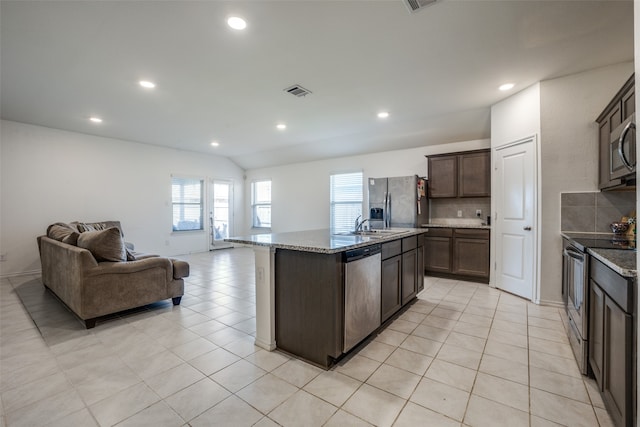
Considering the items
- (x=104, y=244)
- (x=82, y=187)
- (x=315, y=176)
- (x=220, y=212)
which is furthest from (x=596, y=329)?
(x=220, y=212)

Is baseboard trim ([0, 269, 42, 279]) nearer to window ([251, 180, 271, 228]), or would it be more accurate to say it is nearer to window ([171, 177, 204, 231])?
window ([171, 177, 204, 231])

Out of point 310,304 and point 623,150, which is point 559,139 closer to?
point 623,150

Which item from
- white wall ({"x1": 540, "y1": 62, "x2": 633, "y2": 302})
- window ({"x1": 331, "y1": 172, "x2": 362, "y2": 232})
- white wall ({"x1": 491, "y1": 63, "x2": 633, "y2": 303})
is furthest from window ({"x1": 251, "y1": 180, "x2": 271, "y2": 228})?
white wall ({"x1": 540, "y1": 62, "x2": 633, "y2": 302})

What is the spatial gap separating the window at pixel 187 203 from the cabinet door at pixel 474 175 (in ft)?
21.2

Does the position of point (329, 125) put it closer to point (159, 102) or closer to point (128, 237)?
point (159, 102)

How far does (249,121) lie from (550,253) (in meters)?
4.91

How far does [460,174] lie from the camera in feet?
15.8

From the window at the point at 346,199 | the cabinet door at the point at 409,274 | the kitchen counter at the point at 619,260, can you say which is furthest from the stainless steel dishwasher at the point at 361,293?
the window at the point at 346,199

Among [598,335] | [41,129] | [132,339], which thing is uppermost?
[41,129]

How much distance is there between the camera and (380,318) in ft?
8.70

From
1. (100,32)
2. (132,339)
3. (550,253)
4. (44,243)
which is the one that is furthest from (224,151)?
(550,253)

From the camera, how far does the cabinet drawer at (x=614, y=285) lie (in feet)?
4.12

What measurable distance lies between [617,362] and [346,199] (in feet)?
18.5

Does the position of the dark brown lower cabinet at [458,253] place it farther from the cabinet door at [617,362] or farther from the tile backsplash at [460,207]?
the cabinet door at [617,362]
